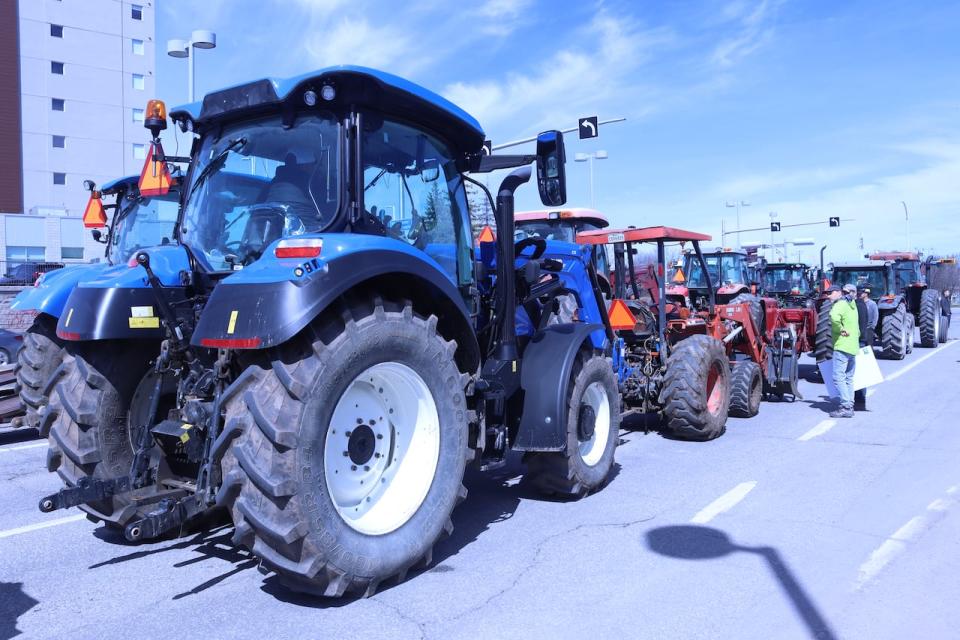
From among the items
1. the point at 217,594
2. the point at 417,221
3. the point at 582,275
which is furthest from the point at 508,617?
the point at 582,275

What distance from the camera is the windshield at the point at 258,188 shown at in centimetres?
433

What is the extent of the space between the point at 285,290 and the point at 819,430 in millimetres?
7495

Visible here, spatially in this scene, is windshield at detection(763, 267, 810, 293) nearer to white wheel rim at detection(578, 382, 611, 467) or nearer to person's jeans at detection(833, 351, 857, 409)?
person's jeans at detection(833, 351, 857, 409)

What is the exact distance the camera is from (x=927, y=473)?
22.6ft

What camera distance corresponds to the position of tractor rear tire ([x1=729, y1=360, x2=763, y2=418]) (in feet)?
32.3

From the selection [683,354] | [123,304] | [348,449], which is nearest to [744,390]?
[683,354]

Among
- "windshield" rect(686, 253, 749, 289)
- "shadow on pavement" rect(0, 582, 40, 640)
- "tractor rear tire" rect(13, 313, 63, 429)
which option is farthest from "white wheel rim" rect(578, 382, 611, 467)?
"windshield" rect(686, 253, 749, 289)

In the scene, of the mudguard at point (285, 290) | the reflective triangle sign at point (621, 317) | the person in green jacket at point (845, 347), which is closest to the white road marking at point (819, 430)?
the person in green jacket at point (845, 347)

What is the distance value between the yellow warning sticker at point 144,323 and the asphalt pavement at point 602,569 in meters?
1.44

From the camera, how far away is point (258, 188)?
459 centimetres

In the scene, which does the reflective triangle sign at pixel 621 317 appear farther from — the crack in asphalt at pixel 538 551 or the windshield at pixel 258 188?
the windshield at pixel 258 188

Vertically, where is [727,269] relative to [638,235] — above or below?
below

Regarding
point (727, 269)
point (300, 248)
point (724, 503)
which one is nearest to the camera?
point (300, 248)

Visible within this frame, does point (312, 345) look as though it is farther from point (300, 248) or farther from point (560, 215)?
point (560, 215)
